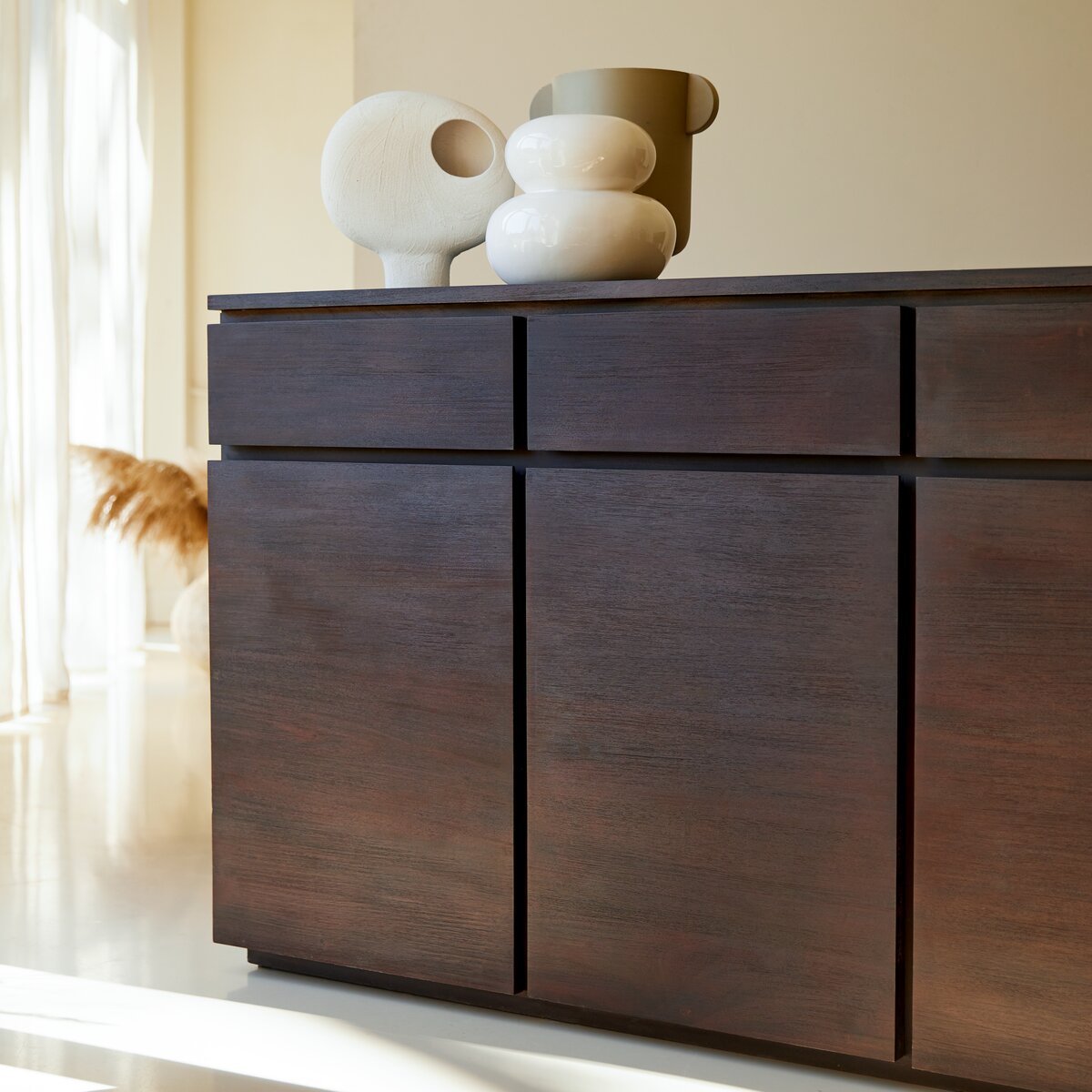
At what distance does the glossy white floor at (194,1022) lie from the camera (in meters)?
1.27

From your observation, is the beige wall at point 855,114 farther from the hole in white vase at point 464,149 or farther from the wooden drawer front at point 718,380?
the wooden drawer front at point 718,380

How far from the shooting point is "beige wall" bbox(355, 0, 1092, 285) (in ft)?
7.85

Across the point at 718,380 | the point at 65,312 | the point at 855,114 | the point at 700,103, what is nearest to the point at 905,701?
the point at 718,380

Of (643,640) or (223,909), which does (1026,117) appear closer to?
(643,640)

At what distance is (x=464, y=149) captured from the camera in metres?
1.55

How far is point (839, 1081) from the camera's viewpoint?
49.5 inches

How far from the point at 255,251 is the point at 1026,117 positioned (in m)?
2.68

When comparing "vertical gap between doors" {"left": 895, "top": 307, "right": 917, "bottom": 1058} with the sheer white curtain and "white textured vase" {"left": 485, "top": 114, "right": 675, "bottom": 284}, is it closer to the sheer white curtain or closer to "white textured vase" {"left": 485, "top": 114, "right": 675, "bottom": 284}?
"white textured vase" {"left": 485, "top": 114, "right": 675, "bottom": 284}

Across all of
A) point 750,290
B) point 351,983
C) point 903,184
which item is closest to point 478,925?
point 351,983

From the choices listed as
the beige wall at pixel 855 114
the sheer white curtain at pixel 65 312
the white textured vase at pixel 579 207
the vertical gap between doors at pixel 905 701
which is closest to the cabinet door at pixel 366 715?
the white textured vase at pixel 579 207

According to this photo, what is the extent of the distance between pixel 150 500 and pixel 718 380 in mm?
2197

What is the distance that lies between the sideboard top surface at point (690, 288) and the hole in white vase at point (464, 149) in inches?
9.4

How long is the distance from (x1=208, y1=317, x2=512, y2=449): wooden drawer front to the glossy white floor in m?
0.63

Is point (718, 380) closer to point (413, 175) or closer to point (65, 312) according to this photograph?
point (413, 175)
